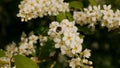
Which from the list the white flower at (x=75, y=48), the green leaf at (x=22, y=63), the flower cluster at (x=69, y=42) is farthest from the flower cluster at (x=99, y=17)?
the green leaf at (x=22, y=63)

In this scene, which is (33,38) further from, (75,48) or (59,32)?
(75,48)

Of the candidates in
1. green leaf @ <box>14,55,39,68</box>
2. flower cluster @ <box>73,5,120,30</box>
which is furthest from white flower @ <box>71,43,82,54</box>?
flower cluster @ <box>73,5,120,30</box>

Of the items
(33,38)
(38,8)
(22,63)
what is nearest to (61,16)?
(38,8)

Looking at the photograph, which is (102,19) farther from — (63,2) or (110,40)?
(110,40)

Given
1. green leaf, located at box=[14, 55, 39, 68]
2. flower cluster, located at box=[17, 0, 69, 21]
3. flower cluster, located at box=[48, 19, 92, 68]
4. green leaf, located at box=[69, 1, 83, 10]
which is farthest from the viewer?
green leaf, located at box=[69, 1, 83, 10]

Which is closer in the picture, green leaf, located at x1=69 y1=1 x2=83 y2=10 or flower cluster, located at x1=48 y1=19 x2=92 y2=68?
flower cluster, located at x1=48 y1=19 x2=92 y2=68

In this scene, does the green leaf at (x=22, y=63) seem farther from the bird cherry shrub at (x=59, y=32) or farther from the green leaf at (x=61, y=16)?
the green leaf at (x=61, y=16)

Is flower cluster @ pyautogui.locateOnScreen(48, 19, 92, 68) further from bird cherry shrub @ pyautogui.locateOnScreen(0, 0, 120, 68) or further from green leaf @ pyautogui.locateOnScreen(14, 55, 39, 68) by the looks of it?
green leaf @ pyautogui.locateOnScreen(14, 55, 39, 68)

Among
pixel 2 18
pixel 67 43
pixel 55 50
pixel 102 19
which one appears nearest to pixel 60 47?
pixel 67 43
